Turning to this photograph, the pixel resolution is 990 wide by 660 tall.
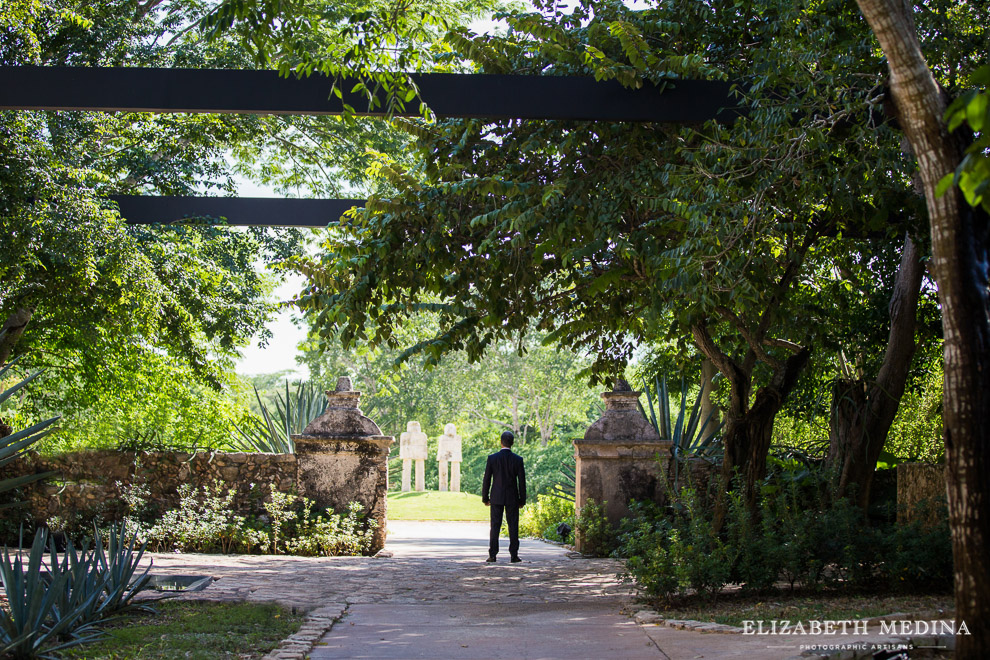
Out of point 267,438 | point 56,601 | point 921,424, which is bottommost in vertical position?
point 56,601

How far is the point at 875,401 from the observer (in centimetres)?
812

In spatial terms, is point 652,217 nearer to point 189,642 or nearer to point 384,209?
point 384,209

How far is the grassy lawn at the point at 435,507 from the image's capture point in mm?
21375

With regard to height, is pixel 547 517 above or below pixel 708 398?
below

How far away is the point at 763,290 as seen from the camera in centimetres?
706

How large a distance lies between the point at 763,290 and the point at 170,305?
24.2ft

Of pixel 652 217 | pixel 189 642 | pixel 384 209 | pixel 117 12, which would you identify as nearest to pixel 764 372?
pixel 652 217

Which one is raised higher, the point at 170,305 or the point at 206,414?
the point at 170,305

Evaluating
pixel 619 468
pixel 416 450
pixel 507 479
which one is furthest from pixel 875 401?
pixel 416 450

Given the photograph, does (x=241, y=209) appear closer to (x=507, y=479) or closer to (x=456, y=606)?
(x=507, y=479)

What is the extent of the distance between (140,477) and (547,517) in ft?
23.5

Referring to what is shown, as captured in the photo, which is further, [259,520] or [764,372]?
[764,372]

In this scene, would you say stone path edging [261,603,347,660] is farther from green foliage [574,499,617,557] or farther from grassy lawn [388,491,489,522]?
grassy lawn [388,491,489,522]

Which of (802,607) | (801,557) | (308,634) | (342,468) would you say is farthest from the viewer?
(342,468)
